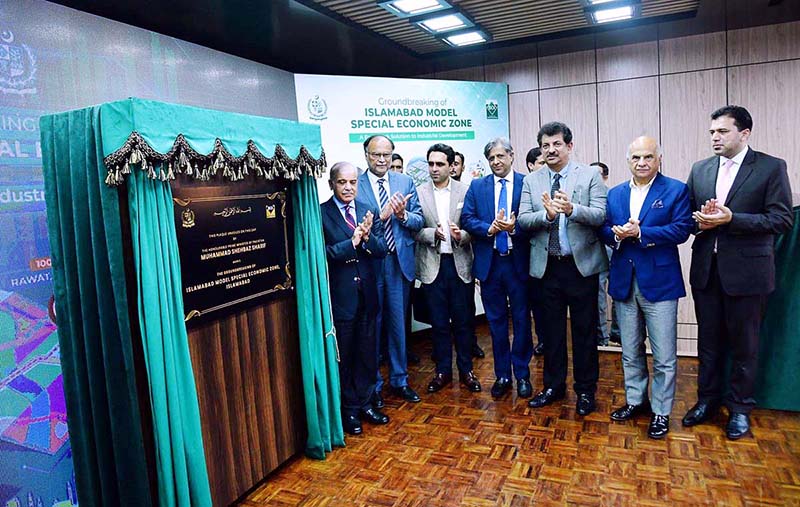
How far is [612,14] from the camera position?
16.1ft

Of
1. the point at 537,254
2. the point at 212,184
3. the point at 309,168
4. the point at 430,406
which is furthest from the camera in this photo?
the point at 430,406

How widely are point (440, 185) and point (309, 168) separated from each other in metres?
1.19

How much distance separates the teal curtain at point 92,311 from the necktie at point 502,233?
224 cm

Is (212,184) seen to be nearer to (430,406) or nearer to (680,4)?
(430,406)

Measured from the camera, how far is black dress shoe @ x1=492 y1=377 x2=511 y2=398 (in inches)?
147

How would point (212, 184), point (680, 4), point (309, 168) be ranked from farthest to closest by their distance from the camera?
point (680, 4) → point (309, 168) → point (212, 184)

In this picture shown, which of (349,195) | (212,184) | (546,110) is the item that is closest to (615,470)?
(349,195)

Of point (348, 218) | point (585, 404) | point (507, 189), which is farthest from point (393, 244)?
point (585, 404)

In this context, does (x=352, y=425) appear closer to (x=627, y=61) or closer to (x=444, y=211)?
(x=444, y=211)

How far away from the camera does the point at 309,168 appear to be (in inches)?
115

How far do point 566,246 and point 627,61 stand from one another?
3.19 meters

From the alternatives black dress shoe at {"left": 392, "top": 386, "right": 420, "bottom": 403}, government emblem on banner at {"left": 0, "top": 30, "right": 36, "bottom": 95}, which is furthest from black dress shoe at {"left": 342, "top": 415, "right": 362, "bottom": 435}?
government emblem on banner at {"left": 0, "top": 30, "right": 36, "bottom": 95}

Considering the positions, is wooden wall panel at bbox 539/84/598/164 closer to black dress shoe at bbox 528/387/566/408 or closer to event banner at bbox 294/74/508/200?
event banner at bbox 294/74/508/200

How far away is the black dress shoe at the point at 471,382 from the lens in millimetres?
3839
